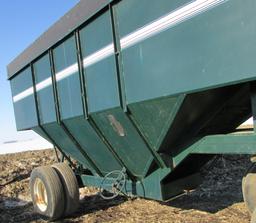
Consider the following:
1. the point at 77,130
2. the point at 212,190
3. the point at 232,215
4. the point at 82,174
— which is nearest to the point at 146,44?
the point at 77,130

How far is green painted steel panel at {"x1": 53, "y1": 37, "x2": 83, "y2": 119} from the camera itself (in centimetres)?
614

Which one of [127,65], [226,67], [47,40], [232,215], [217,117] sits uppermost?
[47,40]

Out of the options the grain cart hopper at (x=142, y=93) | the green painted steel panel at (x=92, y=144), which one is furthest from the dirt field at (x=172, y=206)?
the green painted steel panel at (x=92, y=144)

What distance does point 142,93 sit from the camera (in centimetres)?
475

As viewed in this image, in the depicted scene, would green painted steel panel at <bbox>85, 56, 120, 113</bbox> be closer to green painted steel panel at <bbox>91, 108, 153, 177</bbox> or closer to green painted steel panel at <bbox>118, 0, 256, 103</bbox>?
green painted steel panel at <bbox>91, 108, 153, 177</bbox>

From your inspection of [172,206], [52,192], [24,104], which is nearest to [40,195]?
[52,192]

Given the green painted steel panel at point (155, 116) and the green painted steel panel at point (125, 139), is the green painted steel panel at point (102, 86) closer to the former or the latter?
the green painted steel panel at point (125, 139)

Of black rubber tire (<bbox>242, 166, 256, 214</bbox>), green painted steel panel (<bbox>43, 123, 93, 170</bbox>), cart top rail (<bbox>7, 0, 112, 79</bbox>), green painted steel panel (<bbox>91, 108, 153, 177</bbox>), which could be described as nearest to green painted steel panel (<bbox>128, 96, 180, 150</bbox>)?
green painted steel panel (<bbox>91, 108, 153, 177</bbox>)

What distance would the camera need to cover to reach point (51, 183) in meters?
6.86

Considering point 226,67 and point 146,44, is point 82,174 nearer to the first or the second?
point 146,44

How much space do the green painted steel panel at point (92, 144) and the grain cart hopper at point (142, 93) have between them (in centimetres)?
2

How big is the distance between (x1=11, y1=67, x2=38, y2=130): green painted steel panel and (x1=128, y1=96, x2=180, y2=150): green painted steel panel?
311 centimetres

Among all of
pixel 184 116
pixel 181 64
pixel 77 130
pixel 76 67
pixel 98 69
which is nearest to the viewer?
pixel 181 64

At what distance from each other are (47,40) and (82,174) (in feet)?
6.73
